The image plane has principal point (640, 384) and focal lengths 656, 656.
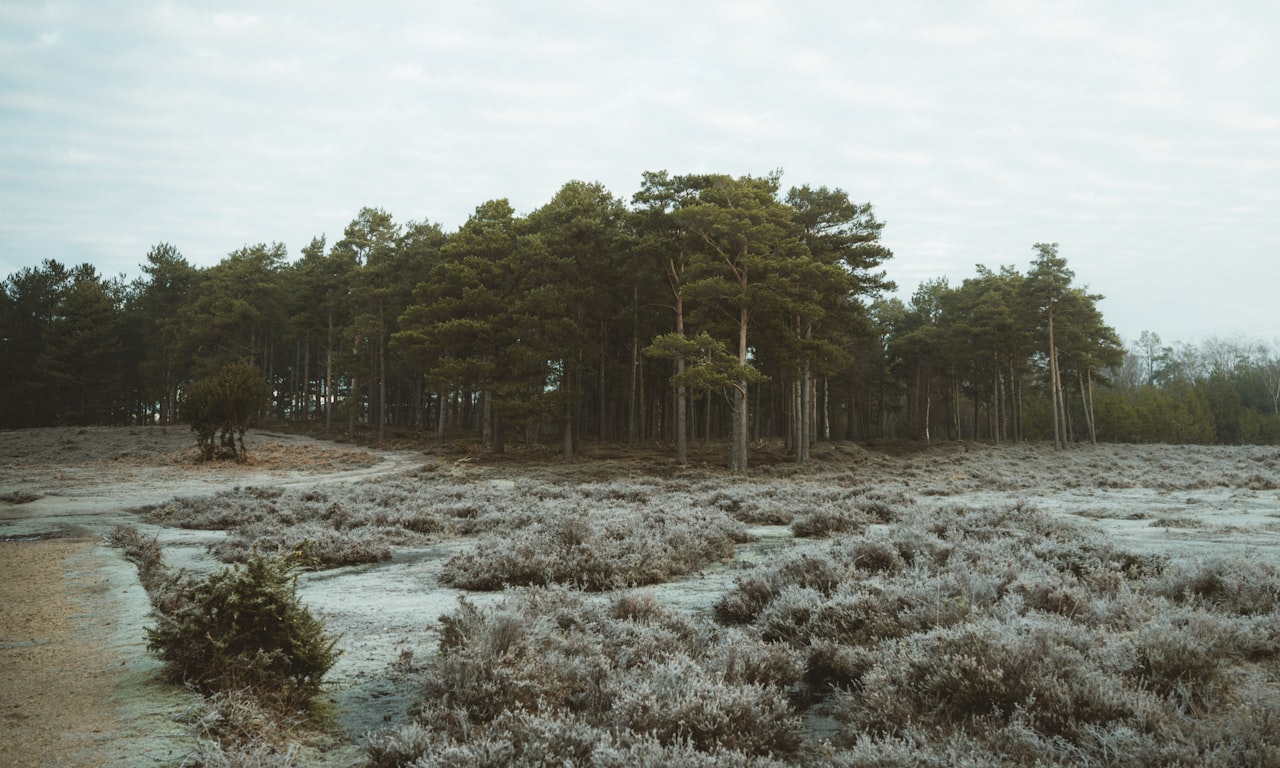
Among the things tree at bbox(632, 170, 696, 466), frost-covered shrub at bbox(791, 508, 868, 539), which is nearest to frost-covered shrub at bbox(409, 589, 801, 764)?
frost-covered shrub at bbox(791, 508, 868, 539)

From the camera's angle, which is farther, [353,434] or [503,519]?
[353,434]

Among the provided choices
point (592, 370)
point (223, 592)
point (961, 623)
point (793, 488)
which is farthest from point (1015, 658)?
point (592, 370)

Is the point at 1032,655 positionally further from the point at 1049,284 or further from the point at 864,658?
the point at 1049,284

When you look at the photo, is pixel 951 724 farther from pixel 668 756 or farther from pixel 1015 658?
pixel 668 756

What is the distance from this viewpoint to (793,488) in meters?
17.8

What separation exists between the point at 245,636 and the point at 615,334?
40.3m

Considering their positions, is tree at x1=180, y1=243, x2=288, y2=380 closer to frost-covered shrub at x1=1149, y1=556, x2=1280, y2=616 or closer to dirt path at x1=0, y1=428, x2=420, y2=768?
dirt path at x1=0, y1=428, x2=420, y2=768

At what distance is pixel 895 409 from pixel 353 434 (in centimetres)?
4948

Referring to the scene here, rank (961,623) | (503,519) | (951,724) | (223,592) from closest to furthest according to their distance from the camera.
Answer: (951,724) → (223,592) → (961,623) → (503,519)

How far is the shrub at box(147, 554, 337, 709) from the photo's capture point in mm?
3775

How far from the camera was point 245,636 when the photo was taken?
3.85 m

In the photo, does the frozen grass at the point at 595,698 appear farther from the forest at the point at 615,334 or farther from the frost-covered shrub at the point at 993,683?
the forest at the point at 615,334

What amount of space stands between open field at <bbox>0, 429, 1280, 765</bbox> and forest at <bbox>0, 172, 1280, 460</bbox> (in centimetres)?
1672

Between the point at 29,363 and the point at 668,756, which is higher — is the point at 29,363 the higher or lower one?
the higher one
